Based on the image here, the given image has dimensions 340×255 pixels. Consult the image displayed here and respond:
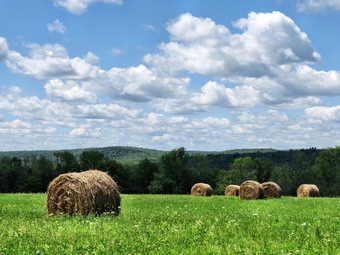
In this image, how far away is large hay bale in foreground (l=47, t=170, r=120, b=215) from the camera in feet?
52.8

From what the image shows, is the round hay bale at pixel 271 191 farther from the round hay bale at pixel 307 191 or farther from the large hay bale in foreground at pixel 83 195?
the large hay bale in foreground at pixel 83 195

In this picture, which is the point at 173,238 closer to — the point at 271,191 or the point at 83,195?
the point at 83,195

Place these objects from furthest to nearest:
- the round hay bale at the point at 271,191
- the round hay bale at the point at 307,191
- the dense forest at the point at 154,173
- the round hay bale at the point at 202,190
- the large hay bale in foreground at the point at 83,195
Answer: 1. the dense forest at the point at 154,173
2. the round hay bale at the point at 307,191
3. the round hay bale at the point at 202,190
4. the round hay bale at the point at 271,191
5. the large hay bale in foreground at the point at 83,195

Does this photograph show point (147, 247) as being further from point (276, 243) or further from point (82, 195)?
point (82, 195)

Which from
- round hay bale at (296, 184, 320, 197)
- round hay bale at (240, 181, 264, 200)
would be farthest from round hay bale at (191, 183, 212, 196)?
round hay bale at (296, 184, 320, 197)

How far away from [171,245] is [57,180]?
927 cm

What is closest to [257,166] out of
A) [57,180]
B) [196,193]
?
[196,193]

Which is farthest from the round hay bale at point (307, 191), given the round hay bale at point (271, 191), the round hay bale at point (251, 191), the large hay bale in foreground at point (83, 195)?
the large hay bale in foreground at point (83, 195)

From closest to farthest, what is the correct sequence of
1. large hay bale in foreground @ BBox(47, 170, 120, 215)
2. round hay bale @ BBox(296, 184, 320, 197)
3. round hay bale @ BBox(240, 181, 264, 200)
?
large hay bale in foreground @ BBox(47, 170, 120, 215), round hay bale @ BBox(240, 181, 264, 200), round hay bale @ BBox(296, 184, 320, 197)

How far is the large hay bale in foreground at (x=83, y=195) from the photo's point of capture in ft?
52.8

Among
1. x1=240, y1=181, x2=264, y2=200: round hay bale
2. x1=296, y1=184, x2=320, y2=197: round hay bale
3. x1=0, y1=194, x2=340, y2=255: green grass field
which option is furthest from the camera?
x1=296, y1=184, x2=320, y2=197: round hay bale

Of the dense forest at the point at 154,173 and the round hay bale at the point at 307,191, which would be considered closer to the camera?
the round hay bale at the point at 307,191

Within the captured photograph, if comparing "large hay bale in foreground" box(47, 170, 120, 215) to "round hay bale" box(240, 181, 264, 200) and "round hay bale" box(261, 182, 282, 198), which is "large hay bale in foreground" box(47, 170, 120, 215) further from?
"round hay bale" box(261, 182, 282, 198)

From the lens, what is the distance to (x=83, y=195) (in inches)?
634
